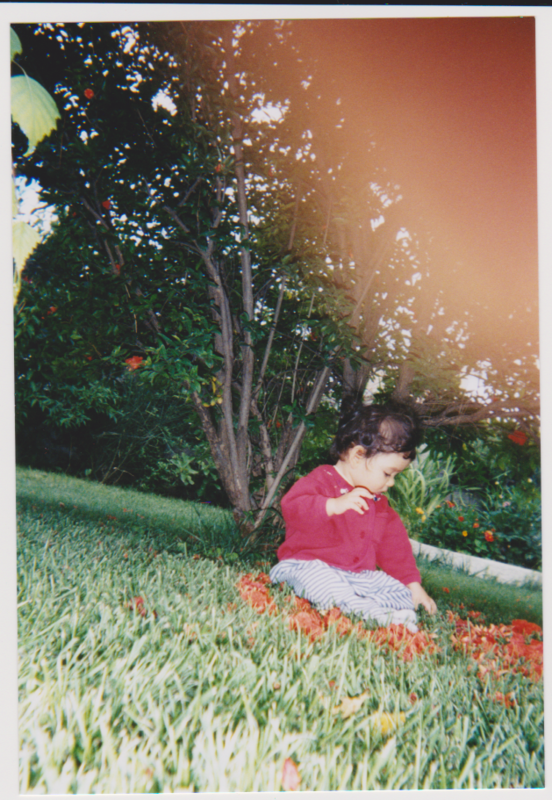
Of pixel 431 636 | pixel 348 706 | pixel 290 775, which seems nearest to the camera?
pixel 290 775

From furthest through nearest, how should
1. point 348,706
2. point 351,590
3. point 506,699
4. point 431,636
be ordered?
point 351,590
point 431,636
point 506,699
point 348,706

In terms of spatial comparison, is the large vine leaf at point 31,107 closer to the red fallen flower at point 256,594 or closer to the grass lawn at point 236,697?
the grass lawn at point 236,697

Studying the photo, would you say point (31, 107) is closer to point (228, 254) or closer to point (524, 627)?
point (228, 254)

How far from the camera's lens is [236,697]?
1.00 metres

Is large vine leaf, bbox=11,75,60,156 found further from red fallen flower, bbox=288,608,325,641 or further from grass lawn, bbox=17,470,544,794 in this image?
red fallen flower, bbox=288,608,325,641

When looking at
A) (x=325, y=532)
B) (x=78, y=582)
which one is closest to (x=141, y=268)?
(x=78, y=582)


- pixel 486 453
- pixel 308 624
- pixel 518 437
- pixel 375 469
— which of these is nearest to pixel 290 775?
pixel 308 624

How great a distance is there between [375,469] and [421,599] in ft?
2.09

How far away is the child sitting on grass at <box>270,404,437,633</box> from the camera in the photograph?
1.68 meters

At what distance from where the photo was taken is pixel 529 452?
5.63ft

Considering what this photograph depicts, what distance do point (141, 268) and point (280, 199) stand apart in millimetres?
774

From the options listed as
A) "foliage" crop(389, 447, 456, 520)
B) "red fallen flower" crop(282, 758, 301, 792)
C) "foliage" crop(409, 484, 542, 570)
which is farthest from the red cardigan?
"red fallen flower" crop(282, 758, 301, 792)

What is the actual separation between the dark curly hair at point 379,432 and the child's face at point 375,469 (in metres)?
0.02

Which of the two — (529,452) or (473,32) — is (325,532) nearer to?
(529,452)
